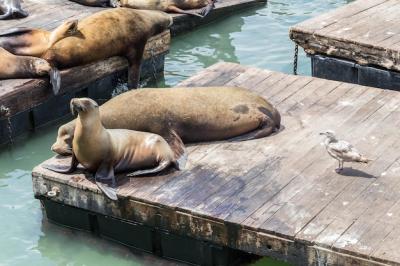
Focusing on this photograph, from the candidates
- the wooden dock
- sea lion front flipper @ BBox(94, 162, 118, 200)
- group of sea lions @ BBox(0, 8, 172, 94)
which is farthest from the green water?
group of sea lions @ BBox(0, 8, 172, 94)

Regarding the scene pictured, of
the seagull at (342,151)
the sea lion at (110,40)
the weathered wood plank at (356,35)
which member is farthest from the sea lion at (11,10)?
the seagull at (342,151)

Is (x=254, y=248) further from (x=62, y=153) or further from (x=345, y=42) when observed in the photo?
(x=345, y=42)

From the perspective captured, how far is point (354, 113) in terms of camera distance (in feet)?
23.6

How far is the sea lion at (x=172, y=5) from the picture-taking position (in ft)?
35.0

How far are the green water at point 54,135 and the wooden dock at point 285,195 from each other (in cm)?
22

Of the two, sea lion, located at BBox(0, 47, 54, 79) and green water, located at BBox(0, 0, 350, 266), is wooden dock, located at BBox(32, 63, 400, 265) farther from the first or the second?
sea lion, located at BBox(0, 47, 54, 79)

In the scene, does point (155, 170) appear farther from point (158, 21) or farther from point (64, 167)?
point (158, 21)

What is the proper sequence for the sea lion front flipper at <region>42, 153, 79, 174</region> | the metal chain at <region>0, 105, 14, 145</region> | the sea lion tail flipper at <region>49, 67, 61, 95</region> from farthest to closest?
the sea lion tail flipper at <region>49, 67, 61, 95</region> → the metal chain at <region>0, 105, 14, 145</region> → the sea lion front flipper at <region>42, 153, 79, 174</region>

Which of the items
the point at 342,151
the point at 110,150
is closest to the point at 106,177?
the point at 110,150

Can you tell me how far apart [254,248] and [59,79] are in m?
3.34

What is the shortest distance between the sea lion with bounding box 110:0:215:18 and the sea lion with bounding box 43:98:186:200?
178 inches

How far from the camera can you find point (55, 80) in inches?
326

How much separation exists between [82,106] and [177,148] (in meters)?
0.83

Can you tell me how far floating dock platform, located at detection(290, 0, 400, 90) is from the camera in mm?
8438
